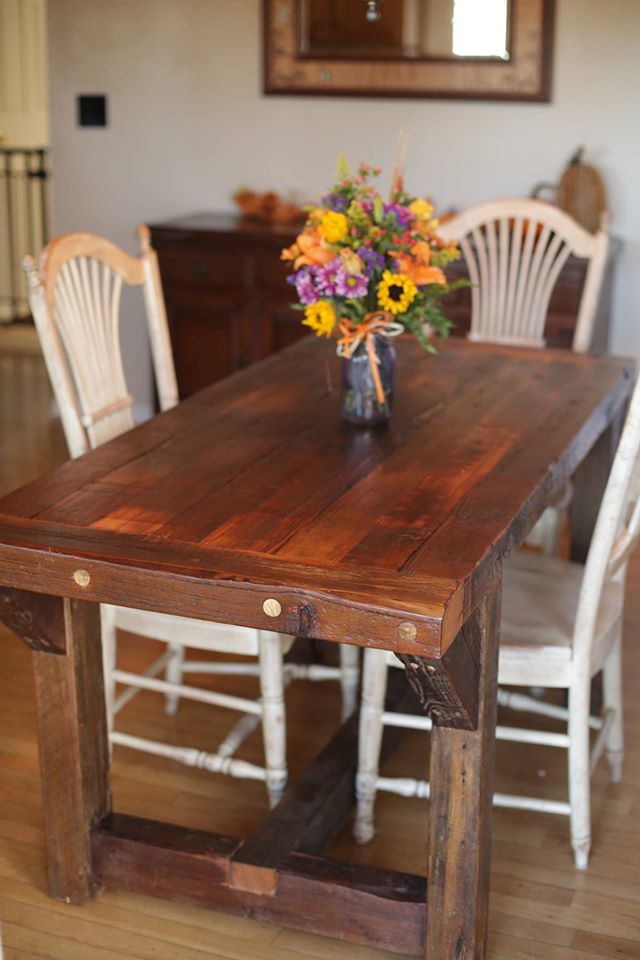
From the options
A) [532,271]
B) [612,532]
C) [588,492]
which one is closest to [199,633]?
[612,532]

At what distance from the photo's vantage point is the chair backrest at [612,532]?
6.82 feet

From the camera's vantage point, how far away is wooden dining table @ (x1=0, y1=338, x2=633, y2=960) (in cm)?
172

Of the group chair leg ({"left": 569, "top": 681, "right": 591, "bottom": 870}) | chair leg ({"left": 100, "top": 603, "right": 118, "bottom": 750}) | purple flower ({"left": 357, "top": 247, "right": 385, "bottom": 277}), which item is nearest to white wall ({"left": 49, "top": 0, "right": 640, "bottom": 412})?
purple flower ({"left": 357, "top": 247, "right": 385, "bottom": 277})

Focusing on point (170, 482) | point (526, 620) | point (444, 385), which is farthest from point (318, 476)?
point (444, 385)

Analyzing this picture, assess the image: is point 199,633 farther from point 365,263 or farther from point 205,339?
point 205,339

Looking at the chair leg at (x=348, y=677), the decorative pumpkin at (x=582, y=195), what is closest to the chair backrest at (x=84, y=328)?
the chair leg at (x=348, y=677)

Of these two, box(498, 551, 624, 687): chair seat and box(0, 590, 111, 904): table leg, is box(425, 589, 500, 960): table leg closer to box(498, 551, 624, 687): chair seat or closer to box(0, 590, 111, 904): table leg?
box(498, 551, 624, 687): chair seat

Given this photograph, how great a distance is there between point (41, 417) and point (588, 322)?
2.92 metres

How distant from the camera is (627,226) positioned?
4.64 meters

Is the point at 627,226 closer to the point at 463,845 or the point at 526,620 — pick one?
the point at 526,620

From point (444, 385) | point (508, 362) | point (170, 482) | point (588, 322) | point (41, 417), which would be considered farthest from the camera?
point (41, 417)

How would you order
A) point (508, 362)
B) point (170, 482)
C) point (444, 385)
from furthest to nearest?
point (508, 362) → point (444, 385) → point (170, 482)

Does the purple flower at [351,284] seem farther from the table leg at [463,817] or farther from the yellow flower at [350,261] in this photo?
the table leg at [463,817]

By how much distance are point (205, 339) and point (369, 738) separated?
2.72 metres
